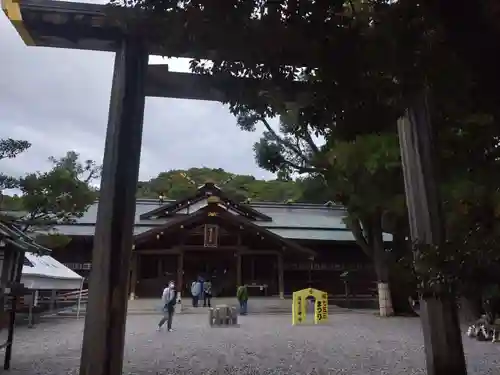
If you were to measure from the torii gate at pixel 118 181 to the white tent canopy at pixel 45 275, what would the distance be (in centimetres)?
805

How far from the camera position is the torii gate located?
3.69 m

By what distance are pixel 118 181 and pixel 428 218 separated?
3166mm

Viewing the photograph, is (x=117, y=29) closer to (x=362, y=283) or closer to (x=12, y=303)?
(x=12, y=303)

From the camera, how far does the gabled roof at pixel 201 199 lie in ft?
79.9

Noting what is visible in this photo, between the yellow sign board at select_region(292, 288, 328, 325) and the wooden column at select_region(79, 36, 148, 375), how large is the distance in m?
9.59

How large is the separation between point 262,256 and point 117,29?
17773 mm

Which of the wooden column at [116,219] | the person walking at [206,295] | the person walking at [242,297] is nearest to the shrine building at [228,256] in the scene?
the person walking at [206,295]

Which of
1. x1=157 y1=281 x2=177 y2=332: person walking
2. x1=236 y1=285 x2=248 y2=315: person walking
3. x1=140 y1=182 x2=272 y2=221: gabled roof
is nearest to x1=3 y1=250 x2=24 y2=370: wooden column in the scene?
x1=157 y1=281 x2=177 y2=332: person walking

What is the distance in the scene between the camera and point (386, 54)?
8.34 ft

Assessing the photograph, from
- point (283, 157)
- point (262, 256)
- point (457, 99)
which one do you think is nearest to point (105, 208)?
point (457, 99)

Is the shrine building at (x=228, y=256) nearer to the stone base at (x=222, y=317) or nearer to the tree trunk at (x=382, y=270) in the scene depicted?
the tree trunk at (x=382, y=270)

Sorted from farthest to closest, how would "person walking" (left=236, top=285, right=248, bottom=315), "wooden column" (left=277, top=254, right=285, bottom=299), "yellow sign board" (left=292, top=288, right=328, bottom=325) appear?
"wooden column" (left=277, top=254, right=285, bottom=299) < "person walking" (left=236, top=285, right=248, bottom=315) < "yellow sign board" (left=292, top=288, right=328, bottom=325)

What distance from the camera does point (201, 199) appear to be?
2559 cm

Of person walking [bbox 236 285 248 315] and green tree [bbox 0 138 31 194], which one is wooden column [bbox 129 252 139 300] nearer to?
person walking [bbox 236 285 248 315]
